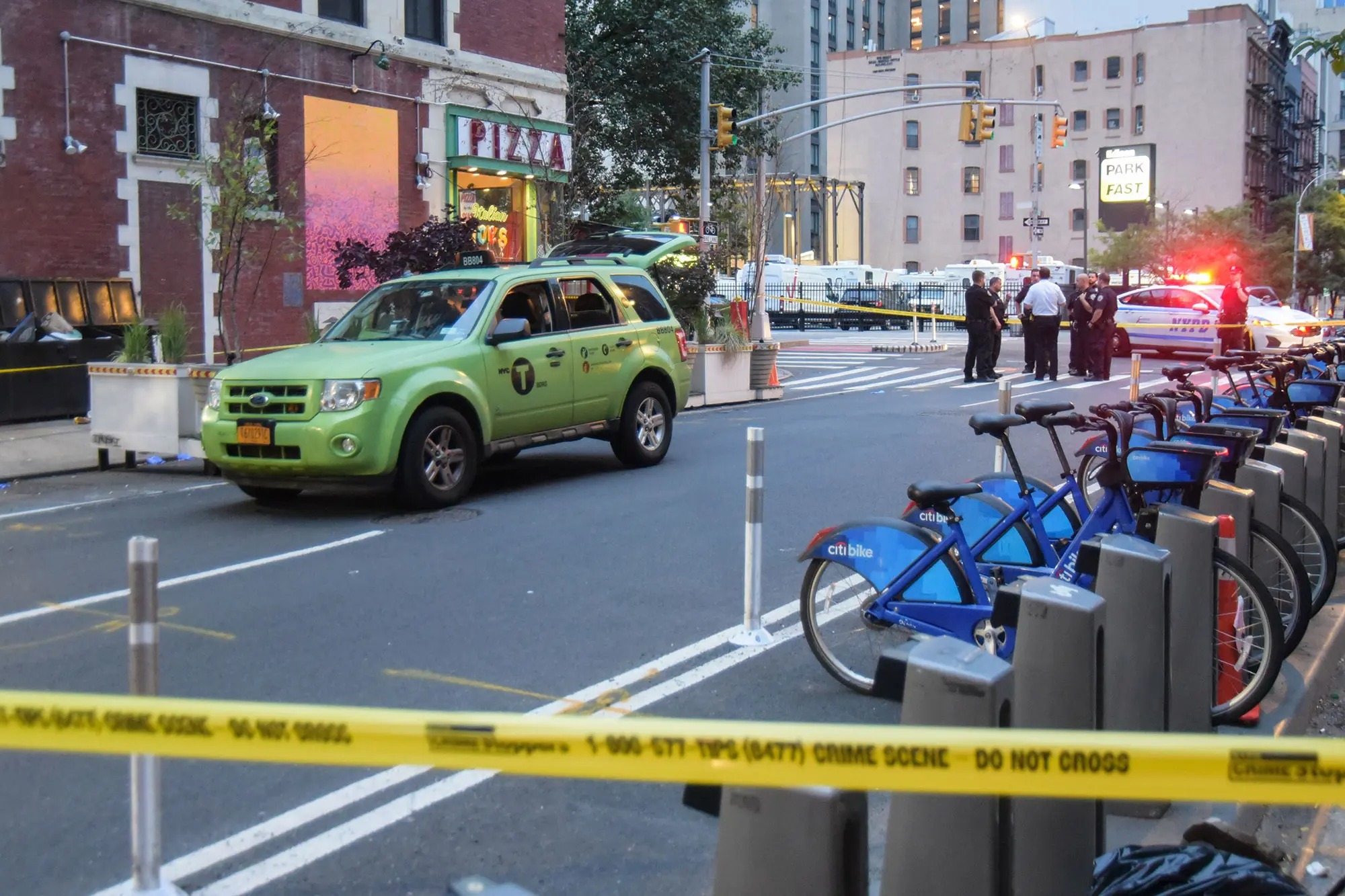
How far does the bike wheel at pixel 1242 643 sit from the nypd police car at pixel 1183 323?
25.3 m

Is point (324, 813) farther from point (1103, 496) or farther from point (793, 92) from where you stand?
point (793, 92)

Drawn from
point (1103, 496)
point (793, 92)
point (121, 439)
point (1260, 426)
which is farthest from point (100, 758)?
point (793, 92)

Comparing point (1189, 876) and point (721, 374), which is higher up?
point (721, 374)

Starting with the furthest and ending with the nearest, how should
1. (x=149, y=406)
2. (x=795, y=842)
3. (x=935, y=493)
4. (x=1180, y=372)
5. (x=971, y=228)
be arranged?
(x=971, y=228) → (x=149, y=406) → (x=1180, y=372) → (x=935, y=493) → (x=795, y=842)

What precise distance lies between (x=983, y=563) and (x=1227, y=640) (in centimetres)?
107

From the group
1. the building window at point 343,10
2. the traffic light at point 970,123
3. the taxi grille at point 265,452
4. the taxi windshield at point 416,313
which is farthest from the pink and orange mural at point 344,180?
the traffic light at point 970,123

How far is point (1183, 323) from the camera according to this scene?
30.4 m

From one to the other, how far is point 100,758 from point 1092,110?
8023 cm

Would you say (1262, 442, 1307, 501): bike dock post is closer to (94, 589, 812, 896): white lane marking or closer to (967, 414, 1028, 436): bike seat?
(967, 414, 1028, 436): bike seat

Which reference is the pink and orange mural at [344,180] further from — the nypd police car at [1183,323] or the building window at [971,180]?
the building window at [971,180]

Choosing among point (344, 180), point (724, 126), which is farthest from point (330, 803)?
point (724, 126)

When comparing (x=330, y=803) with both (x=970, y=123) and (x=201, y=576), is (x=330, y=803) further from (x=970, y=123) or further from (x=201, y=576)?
(x=970, y=123)

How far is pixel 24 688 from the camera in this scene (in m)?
6.29

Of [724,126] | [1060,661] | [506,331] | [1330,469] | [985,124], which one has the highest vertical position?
[985,124]
